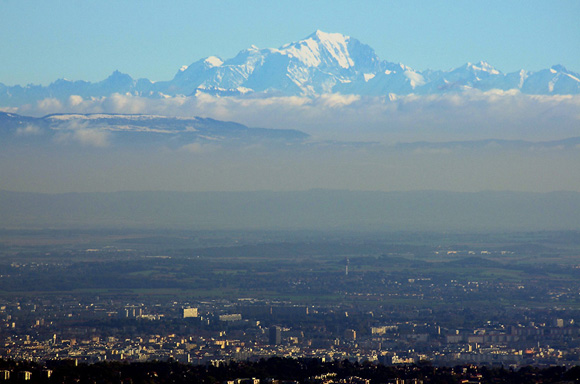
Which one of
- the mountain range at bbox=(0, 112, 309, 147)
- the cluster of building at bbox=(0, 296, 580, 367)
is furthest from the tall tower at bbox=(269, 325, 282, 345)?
the mountain range at bbox=(0, 112, 309, 147)

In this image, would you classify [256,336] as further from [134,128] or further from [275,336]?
[134,128]

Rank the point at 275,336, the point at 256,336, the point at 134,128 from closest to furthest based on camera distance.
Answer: the point at 275,336, the point at 256,336, the point at 134,128

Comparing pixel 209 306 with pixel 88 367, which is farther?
pixel 209 306

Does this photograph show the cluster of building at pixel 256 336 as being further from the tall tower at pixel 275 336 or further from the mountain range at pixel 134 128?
the mountain range at pixel 134 128

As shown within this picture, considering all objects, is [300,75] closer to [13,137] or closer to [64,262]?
[13,137]

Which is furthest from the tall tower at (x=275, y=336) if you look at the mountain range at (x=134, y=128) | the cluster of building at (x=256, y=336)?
the mountain range at (x=134, y=128)

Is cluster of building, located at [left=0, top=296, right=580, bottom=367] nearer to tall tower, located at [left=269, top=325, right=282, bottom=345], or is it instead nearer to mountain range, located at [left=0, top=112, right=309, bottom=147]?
tall tower, located at [left=269, top=325, right=282, bottom=345]

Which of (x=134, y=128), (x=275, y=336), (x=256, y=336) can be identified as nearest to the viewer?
(x=275, y=336)

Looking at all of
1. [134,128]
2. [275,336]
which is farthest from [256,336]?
[134,128]

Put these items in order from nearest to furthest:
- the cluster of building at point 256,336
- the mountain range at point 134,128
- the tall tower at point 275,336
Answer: the cluster of building at point 256,336
the tall tower at point 275,336
the mountain range at point 134,128

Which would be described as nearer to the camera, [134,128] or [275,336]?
[275,336]

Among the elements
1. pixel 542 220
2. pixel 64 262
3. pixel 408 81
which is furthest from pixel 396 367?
pixel 408 81
